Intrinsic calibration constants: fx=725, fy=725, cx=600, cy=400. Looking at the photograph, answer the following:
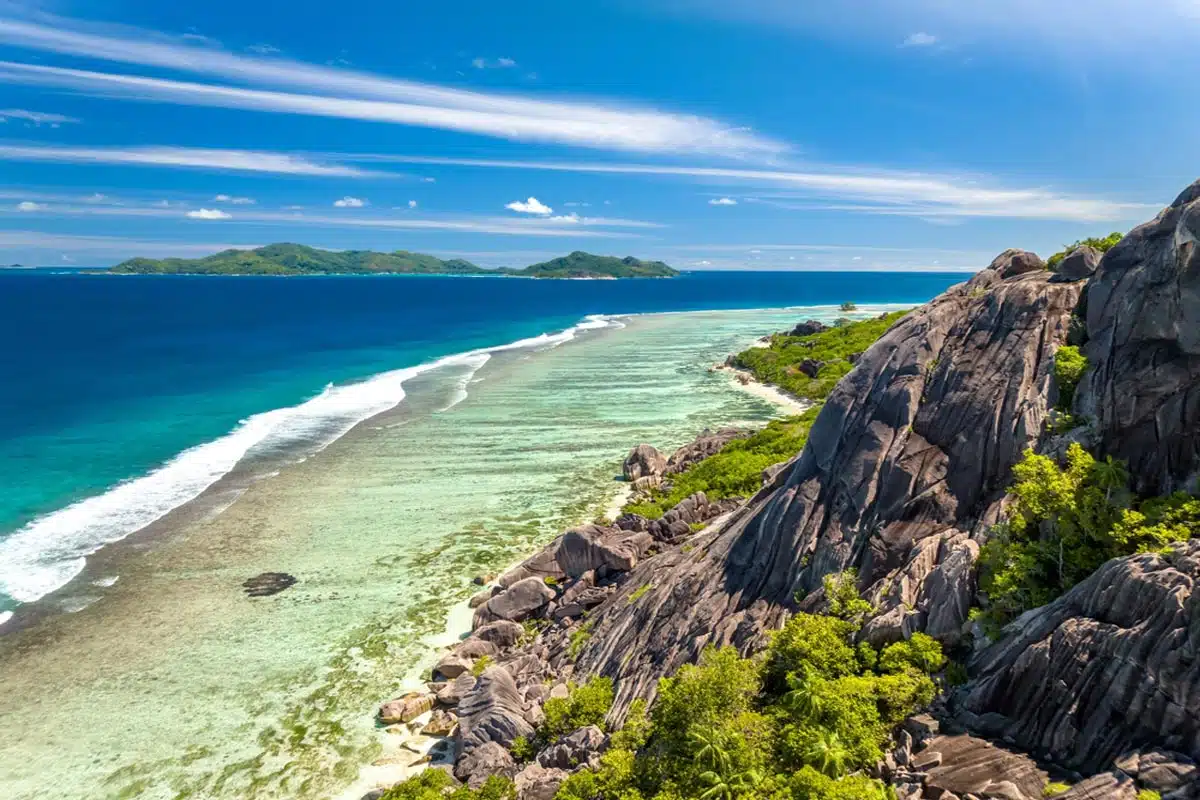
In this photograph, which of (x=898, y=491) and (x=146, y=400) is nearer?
(x=898, y=491)

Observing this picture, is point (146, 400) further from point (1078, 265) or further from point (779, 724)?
point (1078, 265)

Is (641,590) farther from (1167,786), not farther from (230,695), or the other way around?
(1167,786)

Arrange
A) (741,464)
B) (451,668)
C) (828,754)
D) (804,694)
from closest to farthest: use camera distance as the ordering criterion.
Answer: (828,754)
(804,694)
(451,668)
(741,464)

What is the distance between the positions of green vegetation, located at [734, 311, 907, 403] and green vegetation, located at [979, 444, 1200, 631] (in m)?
62.9

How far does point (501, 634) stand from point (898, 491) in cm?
1891

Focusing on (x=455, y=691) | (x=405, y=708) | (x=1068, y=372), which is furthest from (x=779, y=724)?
(x=405, y=708)

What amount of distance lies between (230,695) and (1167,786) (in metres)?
31.1

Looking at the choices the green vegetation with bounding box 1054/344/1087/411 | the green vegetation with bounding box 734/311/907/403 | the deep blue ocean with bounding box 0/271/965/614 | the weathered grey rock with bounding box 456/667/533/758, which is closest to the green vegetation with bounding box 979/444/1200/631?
the green vegetation with bounding box 1054/344/1087/411

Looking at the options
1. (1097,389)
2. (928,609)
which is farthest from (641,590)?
(1097,389)

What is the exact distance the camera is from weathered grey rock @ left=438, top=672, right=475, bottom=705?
28500mm

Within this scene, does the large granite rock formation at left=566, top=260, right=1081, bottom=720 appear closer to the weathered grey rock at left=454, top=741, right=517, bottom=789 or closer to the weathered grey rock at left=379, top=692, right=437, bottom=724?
the weathered grey rock at left=454, top=741, right=517, bottom=789

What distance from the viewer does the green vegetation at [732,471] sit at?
45.5 metres

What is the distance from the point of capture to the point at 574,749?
906 inches

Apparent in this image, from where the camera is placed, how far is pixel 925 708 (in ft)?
61.0
